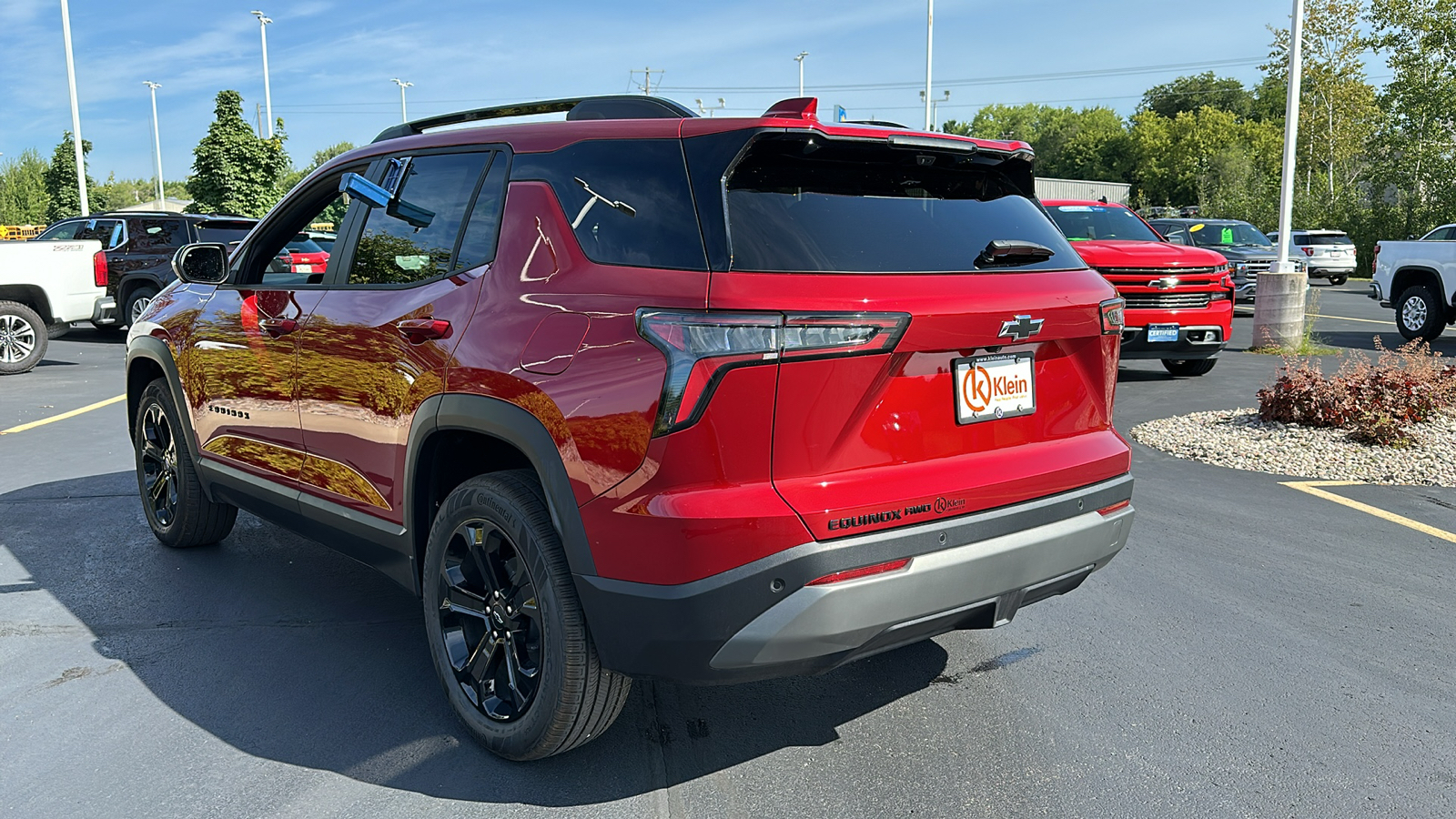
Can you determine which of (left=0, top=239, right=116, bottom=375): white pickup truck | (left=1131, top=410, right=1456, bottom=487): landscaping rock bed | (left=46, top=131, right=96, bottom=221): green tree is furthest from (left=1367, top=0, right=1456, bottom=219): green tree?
(left=46, top=131, right=96, bottom=221): green tree

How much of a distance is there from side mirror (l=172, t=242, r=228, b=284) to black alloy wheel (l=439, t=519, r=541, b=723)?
2.17 metres

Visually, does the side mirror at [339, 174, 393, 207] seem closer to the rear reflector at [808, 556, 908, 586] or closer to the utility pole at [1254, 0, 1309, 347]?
the rear reflector at [808, 556, 908, 586]

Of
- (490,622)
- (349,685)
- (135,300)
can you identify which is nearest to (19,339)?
(135,300)

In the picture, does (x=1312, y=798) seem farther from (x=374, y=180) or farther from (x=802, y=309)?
(x=374, y=180)

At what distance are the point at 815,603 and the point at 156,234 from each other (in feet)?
52.2

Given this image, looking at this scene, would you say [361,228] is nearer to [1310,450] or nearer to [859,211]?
[859,211]

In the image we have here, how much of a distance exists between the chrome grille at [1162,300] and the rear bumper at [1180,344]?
0.66 feet

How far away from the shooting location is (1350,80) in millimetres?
40406

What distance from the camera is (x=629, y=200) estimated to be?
2896 mm

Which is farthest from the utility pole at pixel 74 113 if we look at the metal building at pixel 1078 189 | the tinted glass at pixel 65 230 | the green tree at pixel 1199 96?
the green tree at pixel 1199 96

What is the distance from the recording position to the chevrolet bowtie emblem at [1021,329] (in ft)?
9.77

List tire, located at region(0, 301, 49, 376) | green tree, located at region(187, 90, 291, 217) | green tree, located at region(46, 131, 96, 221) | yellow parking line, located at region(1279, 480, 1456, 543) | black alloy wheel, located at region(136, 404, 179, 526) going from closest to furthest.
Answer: black alloy wheel, located at region(136, 404, 179, 526)
yellow parking line, located at region(1279, 480, 1456, 543)
tire, located at region(0, 301, 49, 376)
green tree, located at region(187, 90, 291, 217)
green tree, located at region(46, 131, 96, 221)

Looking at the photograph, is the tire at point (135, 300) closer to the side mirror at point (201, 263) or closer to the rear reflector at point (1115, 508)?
the side mirror at point (201, 263)

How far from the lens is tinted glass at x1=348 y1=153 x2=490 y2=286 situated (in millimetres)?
3449
